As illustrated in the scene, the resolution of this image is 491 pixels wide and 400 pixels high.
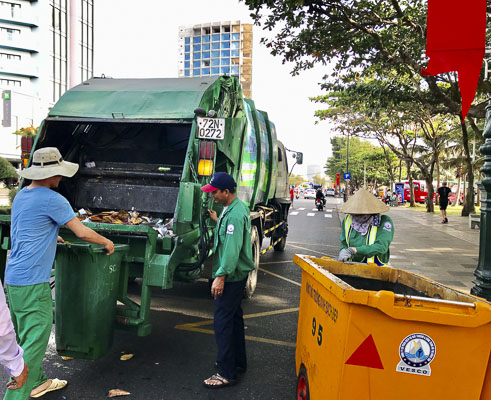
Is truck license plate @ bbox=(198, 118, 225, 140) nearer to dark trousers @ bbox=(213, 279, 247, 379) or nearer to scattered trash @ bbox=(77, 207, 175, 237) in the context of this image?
scattered trash @ bbox=(77, 207, 175, 237)

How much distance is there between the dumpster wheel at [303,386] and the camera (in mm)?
2924

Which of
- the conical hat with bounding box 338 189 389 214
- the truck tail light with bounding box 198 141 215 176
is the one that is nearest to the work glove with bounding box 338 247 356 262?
the conical hat with bounding box 338 189 389 214

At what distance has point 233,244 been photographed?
3.58 meters

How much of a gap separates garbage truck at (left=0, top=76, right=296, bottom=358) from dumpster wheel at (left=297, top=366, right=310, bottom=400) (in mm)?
1325

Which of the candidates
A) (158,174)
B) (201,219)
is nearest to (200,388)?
(201,219)

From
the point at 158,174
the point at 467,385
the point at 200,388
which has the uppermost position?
the point at 158,174

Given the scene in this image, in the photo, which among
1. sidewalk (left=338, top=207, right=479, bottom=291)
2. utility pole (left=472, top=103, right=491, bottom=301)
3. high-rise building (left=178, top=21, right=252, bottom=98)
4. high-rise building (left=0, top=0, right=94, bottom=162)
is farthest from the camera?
high-rise building (left=178, top=21, right=252, bottom=98)

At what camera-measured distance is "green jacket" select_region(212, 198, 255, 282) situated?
354 centimetres

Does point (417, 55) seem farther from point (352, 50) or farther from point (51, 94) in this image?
point (51, 94)

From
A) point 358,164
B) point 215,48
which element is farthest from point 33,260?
point 215,48

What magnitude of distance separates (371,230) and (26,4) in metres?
63.0

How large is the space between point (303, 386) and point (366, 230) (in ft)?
5.33

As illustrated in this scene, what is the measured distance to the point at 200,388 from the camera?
3.62 metres

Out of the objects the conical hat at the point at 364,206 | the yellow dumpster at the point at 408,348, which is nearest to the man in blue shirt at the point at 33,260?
the yellow dumpster at the point at 408,348
